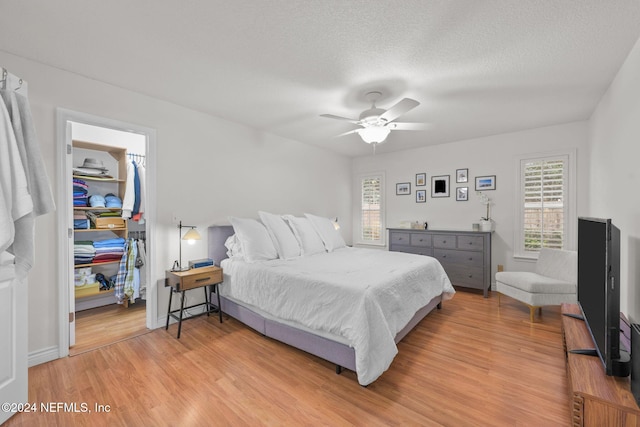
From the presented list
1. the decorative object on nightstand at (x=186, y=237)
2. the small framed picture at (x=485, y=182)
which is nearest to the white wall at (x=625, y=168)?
the small framed picture at (x=485, y=182)

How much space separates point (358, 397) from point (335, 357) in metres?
0.33

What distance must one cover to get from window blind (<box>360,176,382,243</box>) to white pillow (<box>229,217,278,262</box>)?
304cm

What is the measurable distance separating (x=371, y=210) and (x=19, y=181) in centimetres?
525

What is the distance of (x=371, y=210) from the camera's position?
19.5 feet

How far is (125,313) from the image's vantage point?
11.5 feet

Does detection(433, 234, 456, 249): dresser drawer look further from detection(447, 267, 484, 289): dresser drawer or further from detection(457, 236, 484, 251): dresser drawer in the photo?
detection(447, 267, 484, 289): dresser drawer

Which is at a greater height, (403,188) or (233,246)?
(403,188)

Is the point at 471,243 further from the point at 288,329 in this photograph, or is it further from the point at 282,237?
the point at 288,329

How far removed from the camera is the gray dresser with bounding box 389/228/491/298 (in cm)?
413

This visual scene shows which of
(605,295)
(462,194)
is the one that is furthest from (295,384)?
(462,194)

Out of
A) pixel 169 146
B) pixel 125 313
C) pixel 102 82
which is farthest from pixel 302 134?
pixel 125 313

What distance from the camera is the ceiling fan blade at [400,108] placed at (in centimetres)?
232

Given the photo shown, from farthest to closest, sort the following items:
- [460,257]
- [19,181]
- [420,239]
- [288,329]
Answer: [420,239], [460,257], [288,329], [19,181]

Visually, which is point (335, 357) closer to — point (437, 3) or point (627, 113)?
point (437, 3)
